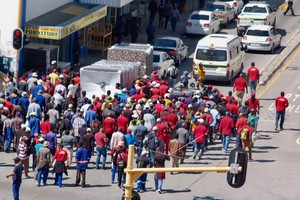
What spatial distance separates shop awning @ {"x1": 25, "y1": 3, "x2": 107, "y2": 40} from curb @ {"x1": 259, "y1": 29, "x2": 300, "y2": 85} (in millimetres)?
8246

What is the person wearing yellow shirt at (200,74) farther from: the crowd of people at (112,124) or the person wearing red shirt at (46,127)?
the person wearing red shirt at (46,127)

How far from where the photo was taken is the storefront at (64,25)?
39.7m

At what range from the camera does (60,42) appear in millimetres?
44375

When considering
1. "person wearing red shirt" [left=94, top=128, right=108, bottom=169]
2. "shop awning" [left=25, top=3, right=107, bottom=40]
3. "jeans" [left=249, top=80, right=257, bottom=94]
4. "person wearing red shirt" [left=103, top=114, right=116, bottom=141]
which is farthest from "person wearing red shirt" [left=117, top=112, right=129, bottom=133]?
"jeans" [left=249, top=80, right=257, bottom=94]

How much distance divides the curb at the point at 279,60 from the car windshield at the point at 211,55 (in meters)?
2.72

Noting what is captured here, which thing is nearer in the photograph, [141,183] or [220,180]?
[141,183]

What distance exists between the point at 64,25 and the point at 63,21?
4.02 ft

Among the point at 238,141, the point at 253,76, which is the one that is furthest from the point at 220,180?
the point at 253,76

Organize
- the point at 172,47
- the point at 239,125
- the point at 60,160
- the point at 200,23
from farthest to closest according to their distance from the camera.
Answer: the point at 200,23 < the point at 172,47 < the point at 239,125 < the point at 60,160

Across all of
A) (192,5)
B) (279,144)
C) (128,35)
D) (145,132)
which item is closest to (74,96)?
(145,132)

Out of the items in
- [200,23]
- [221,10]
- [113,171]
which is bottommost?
[113,171]

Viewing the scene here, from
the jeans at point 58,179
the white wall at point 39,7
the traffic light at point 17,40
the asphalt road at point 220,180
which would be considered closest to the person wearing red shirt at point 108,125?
the asphalt road at point 220,180

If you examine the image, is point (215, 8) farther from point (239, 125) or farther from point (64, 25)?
point (239, 125)

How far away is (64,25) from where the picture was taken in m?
40.6
